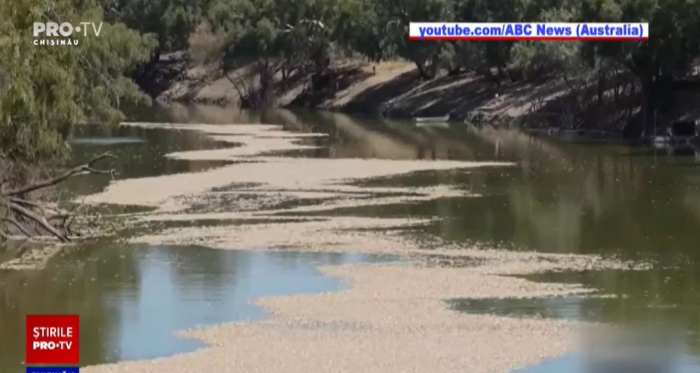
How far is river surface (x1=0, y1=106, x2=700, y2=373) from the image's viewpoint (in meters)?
25.6

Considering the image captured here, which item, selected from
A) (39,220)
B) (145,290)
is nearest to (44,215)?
(39,220)

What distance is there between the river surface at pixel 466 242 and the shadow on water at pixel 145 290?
→ 1.6 inches

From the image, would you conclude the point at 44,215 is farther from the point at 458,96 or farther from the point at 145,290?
the point at 458,96

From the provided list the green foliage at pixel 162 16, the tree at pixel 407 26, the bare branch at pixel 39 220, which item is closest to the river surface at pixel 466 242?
the bare branch at pixel 39 220

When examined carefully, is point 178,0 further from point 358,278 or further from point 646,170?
point 358,278

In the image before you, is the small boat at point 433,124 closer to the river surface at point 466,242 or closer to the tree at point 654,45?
the tree at point 654,45

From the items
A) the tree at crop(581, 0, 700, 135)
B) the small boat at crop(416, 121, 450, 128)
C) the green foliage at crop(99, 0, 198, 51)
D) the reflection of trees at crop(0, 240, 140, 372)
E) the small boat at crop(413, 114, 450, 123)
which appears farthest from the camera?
the green foliage at crop(99, 0, 198, 51)

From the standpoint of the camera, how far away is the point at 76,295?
27859 millimetres

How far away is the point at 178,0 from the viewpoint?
116 meters

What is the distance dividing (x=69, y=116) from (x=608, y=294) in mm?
10987

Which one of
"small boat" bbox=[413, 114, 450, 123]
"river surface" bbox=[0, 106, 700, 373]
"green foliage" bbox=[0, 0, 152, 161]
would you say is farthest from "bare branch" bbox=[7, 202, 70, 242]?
"small boat" bbox=[413, 114, 450, 123]

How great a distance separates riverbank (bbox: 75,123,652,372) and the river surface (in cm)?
76

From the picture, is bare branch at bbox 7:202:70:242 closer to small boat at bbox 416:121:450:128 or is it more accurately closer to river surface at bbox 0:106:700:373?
river surface at bbox 0:106:700:373

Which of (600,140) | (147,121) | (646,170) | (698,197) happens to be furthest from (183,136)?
(698,197)
